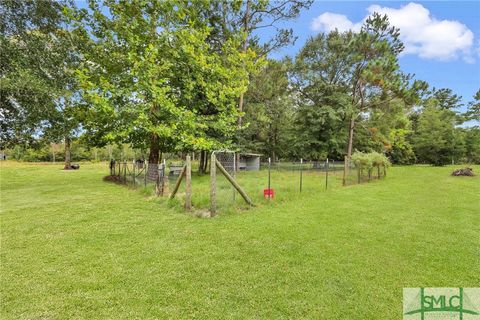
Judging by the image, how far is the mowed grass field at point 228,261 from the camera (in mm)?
2697

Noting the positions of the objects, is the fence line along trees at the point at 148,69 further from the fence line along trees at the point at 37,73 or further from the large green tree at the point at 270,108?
the large green tree at the point at 270,108

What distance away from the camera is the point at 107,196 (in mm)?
9328

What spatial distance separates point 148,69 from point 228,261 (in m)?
8.90

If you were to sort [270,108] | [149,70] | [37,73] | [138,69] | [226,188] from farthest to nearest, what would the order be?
[270,108] → [37,73] → [138,69] → [149,70] → [226,188]

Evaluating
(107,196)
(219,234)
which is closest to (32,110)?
(107,196)

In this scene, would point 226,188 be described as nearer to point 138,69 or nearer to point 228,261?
point 228,261

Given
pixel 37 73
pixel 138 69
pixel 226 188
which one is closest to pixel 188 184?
pixel 226 188

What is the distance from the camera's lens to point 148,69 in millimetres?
10297

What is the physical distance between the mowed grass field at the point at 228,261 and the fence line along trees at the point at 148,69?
4.78 meters

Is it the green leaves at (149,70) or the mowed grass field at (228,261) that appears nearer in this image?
the mowed grass field at (228,261)

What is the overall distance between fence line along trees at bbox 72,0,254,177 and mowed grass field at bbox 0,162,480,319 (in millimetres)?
4782

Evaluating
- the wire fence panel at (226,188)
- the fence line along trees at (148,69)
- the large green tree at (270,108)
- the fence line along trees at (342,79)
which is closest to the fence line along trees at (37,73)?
the fence line along trees at (148,69)

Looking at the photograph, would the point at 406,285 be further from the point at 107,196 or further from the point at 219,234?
the point at 107,196

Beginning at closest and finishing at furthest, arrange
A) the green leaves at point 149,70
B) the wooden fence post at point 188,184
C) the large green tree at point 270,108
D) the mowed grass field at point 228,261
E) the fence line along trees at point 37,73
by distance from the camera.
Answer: the mowed grass field at point 228,261 → the wooden fence post at point 188,184 → the fence line along trees at point 37,73 → the green leaves at point 149,70 → the large green tree at point 270,108
